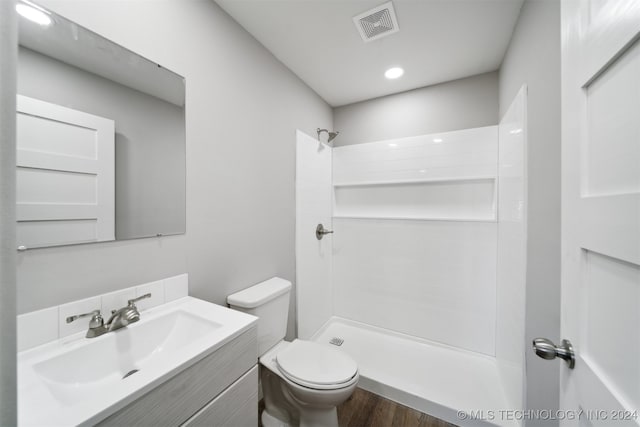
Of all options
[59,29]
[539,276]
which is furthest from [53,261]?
[539,276]

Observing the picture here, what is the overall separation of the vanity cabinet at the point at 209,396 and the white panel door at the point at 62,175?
59 centimetres

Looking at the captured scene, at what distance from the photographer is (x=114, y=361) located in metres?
0.80

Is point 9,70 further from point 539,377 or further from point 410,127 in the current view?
point 410,127

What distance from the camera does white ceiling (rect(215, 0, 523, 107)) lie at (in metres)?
1.27

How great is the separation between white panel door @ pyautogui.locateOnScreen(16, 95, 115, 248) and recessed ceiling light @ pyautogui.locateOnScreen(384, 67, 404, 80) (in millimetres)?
1851

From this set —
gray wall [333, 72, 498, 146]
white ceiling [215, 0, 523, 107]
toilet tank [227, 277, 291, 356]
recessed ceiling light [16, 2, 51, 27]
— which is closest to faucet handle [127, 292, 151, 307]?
toilet tank [227, 277, 291, 356]

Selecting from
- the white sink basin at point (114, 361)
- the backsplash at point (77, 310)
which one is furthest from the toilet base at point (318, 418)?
the backsplash at point (77, 310)

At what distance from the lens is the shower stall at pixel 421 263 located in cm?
153

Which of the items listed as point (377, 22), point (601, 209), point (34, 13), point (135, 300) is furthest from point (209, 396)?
point (377, 22)

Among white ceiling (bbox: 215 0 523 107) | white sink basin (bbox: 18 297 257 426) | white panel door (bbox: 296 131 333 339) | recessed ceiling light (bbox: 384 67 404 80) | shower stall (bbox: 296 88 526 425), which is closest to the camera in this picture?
white sink basin (bbox: 18 297 257 426)

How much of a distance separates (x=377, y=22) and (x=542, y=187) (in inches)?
49.4

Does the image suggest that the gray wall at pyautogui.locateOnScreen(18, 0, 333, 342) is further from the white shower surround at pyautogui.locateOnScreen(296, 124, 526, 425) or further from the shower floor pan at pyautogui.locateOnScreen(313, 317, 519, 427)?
the shower floor pan at pyautogui.locateOnScreen(313, 317, 519, 427)

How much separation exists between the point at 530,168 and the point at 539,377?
3.16ft

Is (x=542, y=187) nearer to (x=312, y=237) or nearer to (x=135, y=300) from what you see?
(x=312, y=237)
